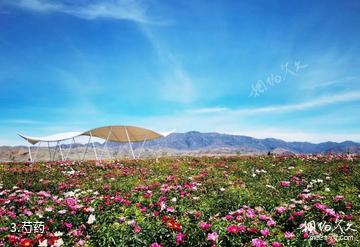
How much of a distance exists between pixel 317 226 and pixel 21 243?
241 inches

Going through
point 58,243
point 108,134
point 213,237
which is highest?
point 108,134

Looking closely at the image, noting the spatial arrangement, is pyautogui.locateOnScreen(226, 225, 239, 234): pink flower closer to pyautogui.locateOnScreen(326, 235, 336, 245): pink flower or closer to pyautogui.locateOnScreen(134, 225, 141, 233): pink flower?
pyautogui.locateOnScreen(326, 235, 336, 245): pink flower

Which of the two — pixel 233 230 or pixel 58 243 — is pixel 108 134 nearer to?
pixel 58 243

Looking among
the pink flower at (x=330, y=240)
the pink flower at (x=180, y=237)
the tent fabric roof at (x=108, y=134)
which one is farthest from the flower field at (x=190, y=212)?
the tent fabric roof at (x=108, y=134)

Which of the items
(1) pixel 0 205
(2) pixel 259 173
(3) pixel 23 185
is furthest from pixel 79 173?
(2) pixel 259 173

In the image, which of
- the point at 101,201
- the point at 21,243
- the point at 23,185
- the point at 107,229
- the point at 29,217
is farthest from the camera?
the point at 23,185

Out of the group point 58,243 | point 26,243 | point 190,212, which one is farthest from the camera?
point 190,212

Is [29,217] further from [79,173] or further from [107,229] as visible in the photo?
[79,173]

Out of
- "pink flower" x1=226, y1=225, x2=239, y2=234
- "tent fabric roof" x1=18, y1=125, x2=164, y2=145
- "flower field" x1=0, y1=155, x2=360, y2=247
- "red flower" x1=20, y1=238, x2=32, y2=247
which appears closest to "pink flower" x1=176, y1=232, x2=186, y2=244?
"flower field" x1=0, y1=155, x2=360, y2=247

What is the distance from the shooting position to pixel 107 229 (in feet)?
25.3

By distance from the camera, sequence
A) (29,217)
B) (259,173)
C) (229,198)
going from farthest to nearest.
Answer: (259,173) < (229,198) < (29,217)

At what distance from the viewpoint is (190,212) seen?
29.3ft

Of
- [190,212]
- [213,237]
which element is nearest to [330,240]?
[213,237]

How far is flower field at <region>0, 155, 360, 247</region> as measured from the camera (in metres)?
7.08
